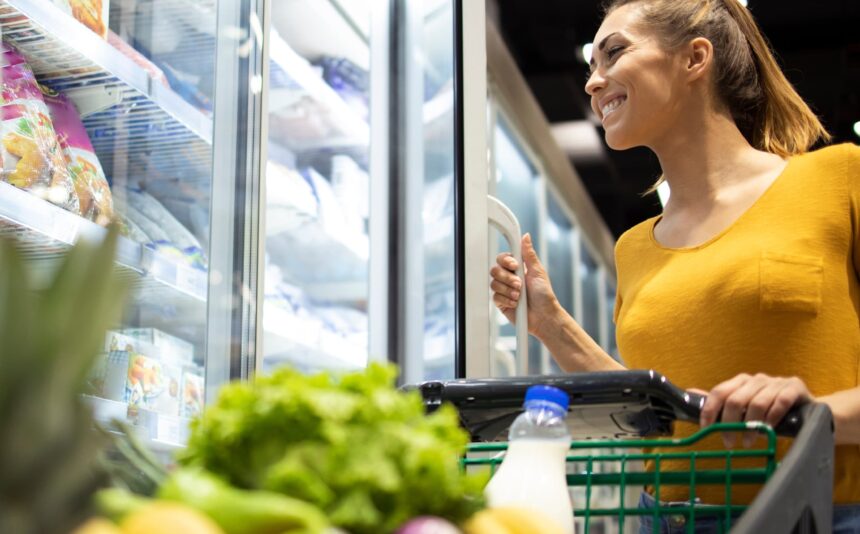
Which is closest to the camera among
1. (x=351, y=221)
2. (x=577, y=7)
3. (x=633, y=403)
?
(x=633, y=403)

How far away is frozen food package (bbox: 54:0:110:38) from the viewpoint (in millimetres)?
1968

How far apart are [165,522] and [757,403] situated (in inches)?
26.6

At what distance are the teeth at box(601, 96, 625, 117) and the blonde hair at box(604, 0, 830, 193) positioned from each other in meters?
0.14

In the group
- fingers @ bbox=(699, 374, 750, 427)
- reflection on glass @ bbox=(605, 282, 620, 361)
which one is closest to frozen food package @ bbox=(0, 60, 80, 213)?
fingers @ bbox=(699, 374, 750, 427)

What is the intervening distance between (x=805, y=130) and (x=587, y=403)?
0.93 metres

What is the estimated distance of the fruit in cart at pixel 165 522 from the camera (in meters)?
0.44

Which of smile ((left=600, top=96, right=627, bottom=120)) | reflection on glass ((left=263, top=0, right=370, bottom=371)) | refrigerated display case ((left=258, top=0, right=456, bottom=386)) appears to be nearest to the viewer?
smile ((left=600, top=96, right=627, bottom=120))

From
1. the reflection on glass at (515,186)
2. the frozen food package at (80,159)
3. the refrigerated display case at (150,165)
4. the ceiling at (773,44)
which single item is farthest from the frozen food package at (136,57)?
the ceiling at (773,44)

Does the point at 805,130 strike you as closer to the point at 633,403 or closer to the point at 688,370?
the point at 688,370

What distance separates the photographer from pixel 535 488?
78cm

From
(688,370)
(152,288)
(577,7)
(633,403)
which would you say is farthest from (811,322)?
(577,7)

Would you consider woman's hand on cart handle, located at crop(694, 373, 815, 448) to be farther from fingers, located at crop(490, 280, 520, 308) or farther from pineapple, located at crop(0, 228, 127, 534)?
fingers, located at crop(490, 280, 520, 308)

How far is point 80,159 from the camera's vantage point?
209cm

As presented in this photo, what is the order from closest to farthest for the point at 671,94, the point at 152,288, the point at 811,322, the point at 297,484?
the point at 297,484, the point at 811,322, the point at 671,94, the point at 152,288
